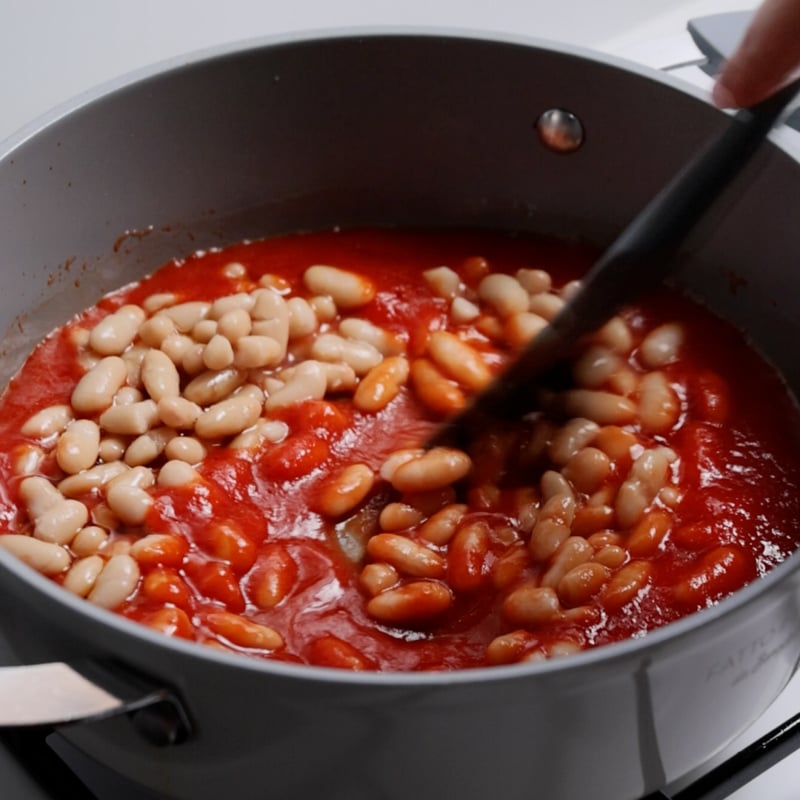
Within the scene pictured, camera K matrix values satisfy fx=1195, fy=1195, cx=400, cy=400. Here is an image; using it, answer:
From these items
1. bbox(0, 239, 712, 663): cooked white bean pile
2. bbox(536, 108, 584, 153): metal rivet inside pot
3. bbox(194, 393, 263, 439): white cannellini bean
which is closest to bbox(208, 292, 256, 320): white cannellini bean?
bbox(0, 239, 712, 663): cooked white bean pile

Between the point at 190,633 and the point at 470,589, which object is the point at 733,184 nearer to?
the point at 470,589

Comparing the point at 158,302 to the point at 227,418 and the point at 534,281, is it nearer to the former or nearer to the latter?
the point at 227,418

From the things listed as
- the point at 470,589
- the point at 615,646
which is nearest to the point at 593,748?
the point at 615,646

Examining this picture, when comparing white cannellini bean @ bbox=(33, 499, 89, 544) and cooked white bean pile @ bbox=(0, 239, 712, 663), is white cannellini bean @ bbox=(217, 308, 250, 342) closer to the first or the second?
cooked white bean pile @ bbox=(0, 239, 712, 663)

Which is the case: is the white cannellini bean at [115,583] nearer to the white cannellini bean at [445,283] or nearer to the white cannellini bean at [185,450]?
the white cannellini bean at [185,450]

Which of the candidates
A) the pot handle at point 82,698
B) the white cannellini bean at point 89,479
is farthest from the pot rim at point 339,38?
the pot handle at point 82,698
